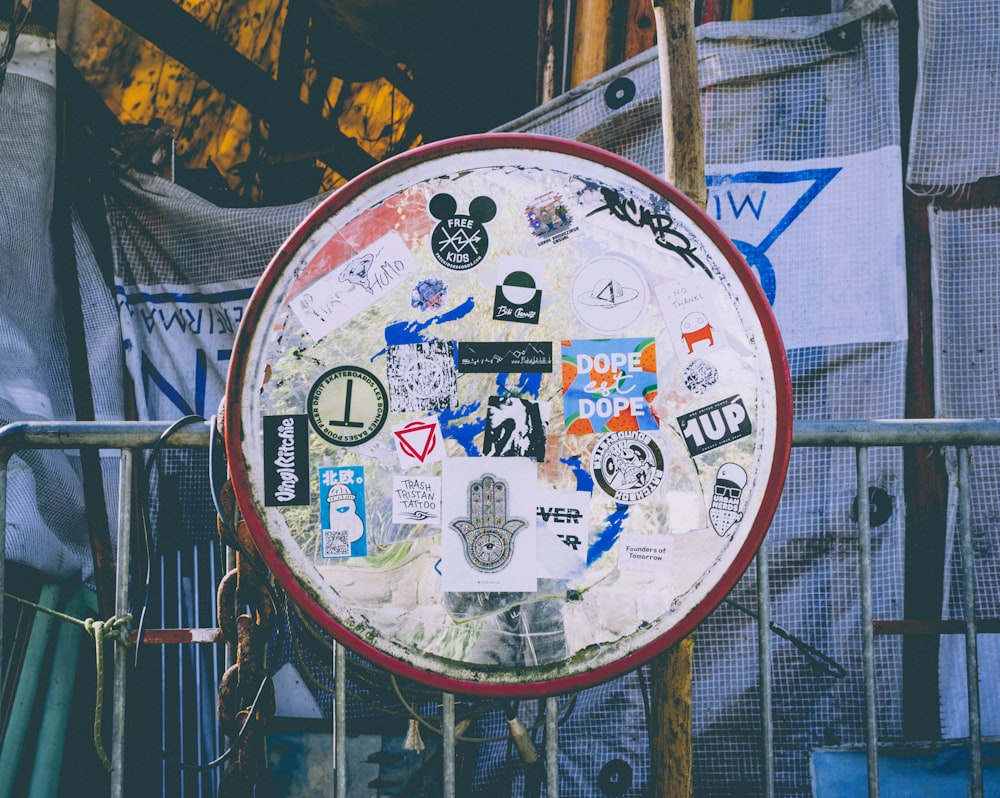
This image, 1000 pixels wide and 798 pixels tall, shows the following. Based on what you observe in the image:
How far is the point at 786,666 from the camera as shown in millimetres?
3014

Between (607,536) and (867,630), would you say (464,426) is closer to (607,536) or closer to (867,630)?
(607,536)

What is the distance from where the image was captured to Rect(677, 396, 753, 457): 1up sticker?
5.56 ft

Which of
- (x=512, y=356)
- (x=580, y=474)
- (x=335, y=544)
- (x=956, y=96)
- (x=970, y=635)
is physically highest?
(x=956, y=96)

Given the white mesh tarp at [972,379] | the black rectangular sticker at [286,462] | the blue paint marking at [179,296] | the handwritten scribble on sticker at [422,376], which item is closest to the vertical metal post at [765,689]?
the handwritten scribble on sticker at [422,376]

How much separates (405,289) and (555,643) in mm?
752

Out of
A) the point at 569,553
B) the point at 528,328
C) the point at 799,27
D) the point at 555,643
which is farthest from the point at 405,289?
the point at 799,27

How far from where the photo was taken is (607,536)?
1683 millimetres

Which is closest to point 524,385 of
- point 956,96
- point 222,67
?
point 956,96

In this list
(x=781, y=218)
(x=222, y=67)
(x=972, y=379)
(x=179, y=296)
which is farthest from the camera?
(x=179, y=296)

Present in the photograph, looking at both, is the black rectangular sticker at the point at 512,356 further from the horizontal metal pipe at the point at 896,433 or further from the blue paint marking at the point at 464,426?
the horizontal metal pipe at the point at 896,433

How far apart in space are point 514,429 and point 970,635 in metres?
1.20

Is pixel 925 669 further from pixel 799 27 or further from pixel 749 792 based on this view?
pixel 799 27

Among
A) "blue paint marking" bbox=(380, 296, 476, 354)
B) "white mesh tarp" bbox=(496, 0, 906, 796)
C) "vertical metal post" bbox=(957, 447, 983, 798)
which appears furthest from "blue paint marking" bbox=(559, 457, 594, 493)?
"white mesh tarp" bbox=(496, 0, 906, 796)

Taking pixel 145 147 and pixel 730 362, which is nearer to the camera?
pixel 730 362
